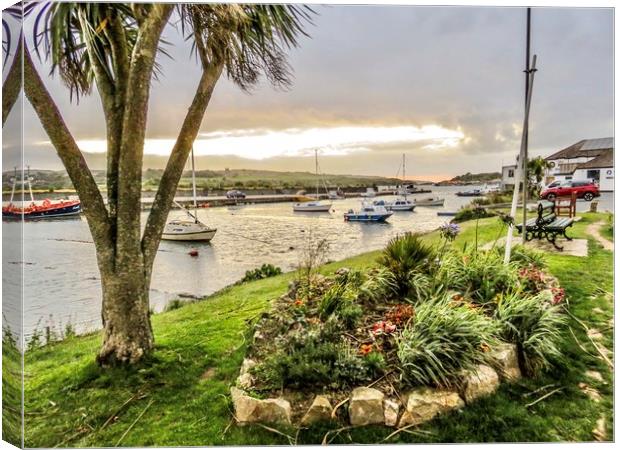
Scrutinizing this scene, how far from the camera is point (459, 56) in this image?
274cm

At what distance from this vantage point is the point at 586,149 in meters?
2.81

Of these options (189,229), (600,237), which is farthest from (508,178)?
(189,229)

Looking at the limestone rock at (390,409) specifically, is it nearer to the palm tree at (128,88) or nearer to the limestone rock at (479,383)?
the limestone rock at (479,383)

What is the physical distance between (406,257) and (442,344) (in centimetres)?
78

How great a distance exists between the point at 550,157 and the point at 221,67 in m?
2.54

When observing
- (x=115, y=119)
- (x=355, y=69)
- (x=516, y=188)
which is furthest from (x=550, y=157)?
(x=115, y=119)

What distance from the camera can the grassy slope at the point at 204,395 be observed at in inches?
90.4

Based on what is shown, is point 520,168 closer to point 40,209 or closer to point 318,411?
point 318,411

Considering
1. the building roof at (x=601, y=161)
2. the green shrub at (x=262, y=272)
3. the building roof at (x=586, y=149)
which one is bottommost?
the green shrub at (x=262, y=272)

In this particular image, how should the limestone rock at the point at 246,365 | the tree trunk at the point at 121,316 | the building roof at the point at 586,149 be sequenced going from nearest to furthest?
the limestone rock at the point at 246,365 → the tree trunk at the point at 121,316 → the building roof at the point at 586,149

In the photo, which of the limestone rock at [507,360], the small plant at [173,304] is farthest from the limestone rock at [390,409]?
the small plant at [173,304]

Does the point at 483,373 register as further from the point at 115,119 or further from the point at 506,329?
the point at 115,119

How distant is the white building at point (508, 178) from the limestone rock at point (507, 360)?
1.21m

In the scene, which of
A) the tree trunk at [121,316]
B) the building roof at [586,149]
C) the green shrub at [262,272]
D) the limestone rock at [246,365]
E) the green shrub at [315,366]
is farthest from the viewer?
the green shrub at [262,272]
